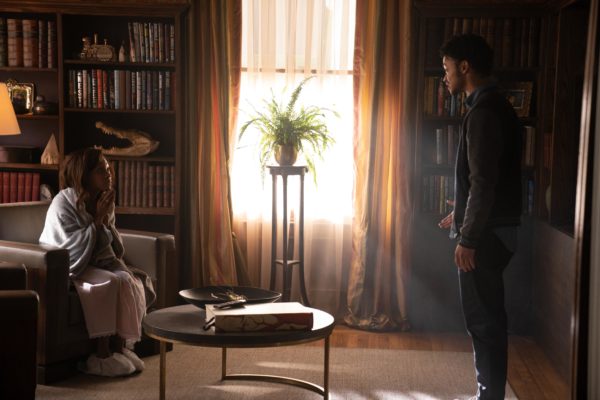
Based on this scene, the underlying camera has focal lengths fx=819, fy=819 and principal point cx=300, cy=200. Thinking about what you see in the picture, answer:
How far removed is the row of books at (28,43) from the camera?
489 centimetres

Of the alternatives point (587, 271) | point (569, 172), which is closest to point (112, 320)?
point (587, 271)

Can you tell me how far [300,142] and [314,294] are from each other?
100 centimetres

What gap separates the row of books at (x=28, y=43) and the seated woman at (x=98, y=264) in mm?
1250

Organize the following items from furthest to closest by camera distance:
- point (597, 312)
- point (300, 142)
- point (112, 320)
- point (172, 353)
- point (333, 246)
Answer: point (333, 246) → point (300, 142) → point (172, 353) → point (112, 320) → point (597, 312)

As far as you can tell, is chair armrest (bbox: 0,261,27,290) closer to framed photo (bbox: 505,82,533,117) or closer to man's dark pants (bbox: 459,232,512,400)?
man's dark pants (bbox: 459,232,512,400)

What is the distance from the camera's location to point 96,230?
3.89m

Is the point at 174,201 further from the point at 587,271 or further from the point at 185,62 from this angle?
the point at 587,271

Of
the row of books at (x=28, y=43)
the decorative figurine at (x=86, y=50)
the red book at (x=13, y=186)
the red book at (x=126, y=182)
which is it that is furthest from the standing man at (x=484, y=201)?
the red book at (x=13, y=186)

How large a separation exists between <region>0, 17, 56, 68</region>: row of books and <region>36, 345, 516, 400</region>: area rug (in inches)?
77.5

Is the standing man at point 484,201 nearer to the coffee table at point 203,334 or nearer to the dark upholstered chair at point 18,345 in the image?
the coffee table at point 203,334

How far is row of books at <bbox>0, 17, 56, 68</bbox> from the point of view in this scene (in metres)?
4.89

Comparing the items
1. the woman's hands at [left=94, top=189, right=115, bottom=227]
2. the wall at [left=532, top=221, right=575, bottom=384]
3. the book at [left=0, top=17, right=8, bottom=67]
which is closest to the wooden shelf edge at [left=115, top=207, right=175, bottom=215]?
the woman's hands at [left=94, top=189, right=115, bottom=227]

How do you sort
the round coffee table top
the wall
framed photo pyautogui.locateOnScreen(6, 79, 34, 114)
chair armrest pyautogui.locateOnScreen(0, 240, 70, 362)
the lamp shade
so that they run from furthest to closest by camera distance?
framed photo pyautogui.locateOnScreen(6, 79, 34, 114) → the lamp shade → the wall → chair armrest pyautogui.locateOnScreen(0, 240, 70, 362) → the round coffee table top

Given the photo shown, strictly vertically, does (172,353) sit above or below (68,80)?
below
